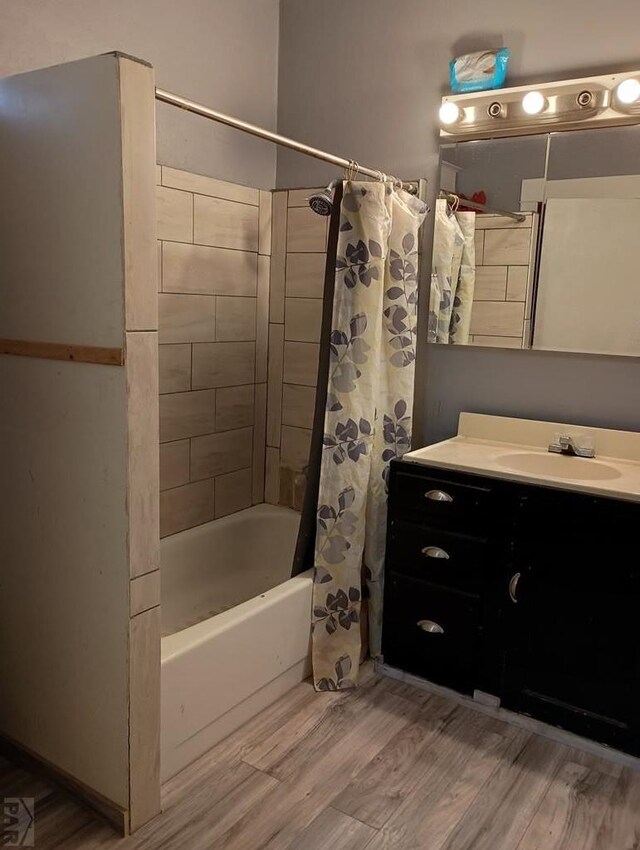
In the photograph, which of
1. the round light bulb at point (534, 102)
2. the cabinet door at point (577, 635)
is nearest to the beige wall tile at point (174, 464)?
the cabinet door at point (577, 635)

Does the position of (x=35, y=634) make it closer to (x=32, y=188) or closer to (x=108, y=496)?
(x=108, y=496)

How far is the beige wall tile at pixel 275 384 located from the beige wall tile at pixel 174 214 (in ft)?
2.01

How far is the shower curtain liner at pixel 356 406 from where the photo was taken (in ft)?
7.56

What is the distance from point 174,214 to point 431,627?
171 centimetres

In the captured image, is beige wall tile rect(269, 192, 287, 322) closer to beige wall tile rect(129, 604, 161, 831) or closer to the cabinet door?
the cabinet door

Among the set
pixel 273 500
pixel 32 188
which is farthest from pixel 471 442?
pixel 32 188

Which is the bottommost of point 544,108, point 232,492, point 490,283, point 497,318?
point 232,492

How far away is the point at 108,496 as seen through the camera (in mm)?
1667

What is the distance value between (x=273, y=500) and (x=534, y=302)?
56.4 inches

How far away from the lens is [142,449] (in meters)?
1.64

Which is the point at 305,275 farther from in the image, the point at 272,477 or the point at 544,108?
the point at 544,108

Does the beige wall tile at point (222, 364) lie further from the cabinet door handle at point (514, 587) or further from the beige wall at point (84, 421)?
the cabinet door handle at point (514, 587)

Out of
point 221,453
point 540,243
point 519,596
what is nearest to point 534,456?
point 519,596

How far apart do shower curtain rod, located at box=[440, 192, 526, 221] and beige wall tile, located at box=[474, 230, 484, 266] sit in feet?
0.25
